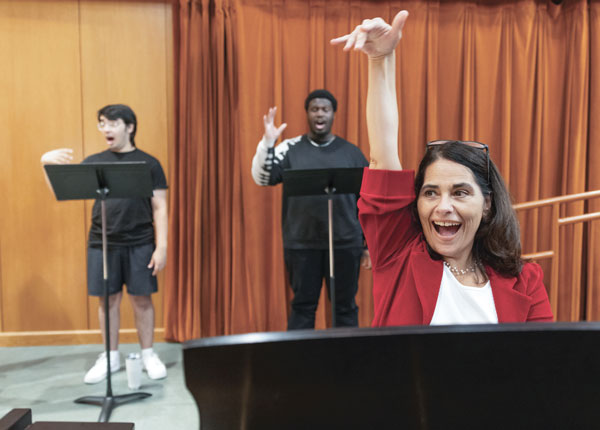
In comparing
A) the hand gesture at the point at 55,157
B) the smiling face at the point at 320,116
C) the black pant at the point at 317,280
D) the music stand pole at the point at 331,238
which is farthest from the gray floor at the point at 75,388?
the smiling face at the point at 320,116

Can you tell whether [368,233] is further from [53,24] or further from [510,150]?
[53,24]

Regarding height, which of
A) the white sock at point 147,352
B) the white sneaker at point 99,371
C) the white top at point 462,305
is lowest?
the white sneaker at point 99,371

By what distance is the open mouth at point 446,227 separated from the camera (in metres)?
1.11

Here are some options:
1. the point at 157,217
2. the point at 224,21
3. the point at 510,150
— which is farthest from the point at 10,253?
the point at 510,150

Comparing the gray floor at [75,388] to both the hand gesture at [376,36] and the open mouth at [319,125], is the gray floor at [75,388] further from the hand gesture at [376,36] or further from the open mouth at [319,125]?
the hand gesture at [376,36]

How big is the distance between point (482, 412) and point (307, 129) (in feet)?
11.5

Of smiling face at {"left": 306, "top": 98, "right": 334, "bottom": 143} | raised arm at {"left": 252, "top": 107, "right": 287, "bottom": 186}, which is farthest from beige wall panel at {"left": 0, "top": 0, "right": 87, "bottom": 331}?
smiling face at {"left": 306, "top": 98, "right": 334, "bottom": 143}

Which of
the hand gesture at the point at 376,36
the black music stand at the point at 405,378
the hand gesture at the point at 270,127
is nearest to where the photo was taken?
the black music stand at the point at 405,378

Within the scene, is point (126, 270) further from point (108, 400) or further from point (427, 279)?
point (427, 279)

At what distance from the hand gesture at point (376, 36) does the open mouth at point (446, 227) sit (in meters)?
0.39

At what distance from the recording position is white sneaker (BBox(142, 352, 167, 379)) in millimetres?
3105

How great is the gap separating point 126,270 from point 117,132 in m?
0.85

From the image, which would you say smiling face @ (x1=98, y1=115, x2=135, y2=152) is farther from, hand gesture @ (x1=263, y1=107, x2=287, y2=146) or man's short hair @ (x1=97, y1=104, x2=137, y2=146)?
hand gesture @ (x1=263, y1=107, x2=287, y2=146)

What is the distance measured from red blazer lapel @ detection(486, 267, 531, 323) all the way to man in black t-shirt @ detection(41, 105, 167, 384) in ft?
7.69
